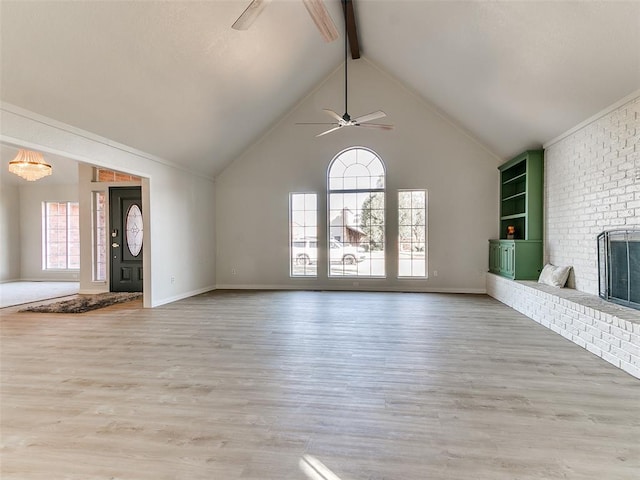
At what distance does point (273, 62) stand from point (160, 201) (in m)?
3.14

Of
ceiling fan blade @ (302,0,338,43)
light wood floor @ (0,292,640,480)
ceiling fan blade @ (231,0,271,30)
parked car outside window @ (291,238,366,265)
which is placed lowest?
light wood floor @ (0,292,640,480)

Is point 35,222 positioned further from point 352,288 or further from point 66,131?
point 352,288

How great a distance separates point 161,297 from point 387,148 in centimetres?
549

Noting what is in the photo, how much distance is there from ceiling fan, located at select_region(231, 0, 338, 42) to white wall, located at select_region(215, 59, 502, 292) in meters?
4.34

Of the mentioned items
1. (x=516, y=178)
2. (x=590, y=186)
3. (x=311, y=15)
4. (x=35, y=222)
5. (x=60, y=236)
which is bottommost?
(x=60, y=236)

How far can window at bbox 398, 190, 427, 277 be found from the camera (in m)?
7.41

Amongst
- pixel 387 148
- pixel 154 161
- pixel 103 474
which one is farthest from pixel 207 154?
pixel 103 474

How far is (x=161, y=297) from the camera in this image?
241 inches

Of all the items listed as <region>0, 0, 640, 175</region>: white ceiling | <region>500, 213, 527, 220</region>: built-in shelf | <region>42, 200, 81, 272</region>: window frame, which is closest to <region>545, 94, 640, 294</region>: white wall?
<region>0, 0, 640, 175</region>: white ceiling

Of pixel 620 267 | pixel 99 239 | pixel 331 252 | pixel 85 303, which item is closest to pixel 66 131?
pixel 85 303

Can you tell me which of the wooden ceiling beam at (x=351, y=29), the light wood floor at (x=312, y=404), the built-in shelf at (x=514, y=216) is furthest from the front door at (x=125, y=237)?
the built-in shelf at (x=514, y=216)

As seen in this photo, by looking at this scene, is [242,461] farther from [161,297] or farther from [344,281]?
[344,281]

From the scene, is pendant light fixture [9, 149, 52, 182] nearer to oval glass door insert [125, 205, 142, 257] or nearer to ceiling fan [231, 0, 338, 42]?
oval glass door insert [125, 205, 142, 257]

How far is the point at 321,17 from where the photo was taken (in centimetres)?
301
